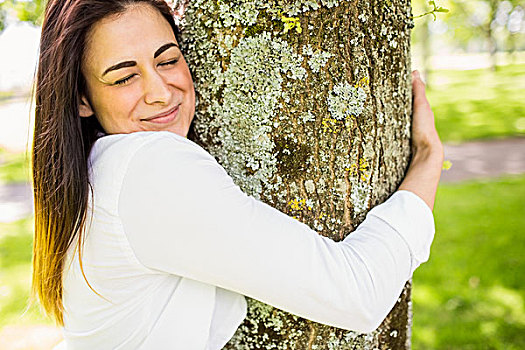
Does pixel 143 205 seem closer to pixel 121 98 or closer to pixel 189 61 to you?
pixel 121 98

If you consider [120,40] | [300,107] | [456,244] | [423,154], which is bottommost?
[456,244]

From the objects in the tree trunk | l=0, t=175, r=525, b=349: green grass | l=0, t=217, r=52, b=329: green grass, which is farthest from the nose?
l=0, t=217, r=52, b=329: green grass

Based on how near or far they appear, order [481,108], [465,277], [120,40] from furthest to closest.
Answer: [481,108] < [465,277] < [120,40]

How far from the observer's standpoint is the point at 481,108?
16953 millimetres

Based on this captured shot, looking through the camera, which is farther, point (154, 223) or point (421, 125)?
point (421, 125)

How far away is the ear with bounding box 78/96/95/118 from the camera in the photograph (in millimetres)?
1531

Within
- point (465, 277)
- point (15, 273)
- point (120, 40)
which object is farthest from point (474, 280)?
point (15, 273)

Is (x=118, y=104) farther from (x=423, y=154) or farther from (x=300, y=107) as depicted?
(x=423, y=154)

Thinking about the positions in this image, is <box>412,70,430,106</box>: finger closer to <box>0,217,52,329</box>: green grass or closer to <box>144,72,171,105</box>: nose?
<box>144,72,171,105</box>: nose

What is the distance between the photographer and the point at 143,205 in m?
1.20

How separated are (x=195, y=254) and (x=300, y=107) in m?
0.58

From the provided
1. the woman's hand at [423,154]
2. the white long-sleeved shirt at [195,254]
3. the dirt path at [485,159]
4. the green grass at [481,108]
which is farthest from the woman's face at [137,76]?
the green grass at [481,108]

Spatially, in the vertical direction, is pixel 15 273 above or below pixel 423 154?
below

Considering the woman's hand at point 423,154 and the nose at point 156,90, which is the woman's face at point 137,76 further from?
the woman's hand at point 423,154
